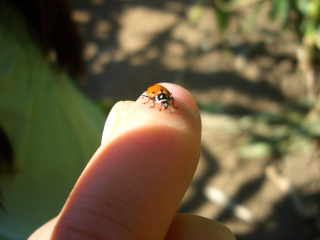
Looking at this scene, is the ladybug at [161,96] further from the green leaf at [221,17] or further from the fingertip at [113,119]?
the green leaf at [221,17]

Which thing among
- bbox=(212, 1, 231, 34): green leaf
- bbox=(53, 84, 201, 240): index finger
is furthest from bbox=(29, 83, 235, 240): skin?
bbox=(212, 1, 231, 34): green leaf

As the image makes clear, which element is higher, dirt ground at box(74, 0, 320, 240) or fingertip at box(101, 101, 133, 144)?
fingertip at box(101, 101, 133, 144)

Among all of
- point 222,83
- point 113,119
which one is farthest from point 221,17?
point 113,119

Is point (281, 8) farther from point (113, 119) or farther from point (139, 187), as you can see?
point (139, 187)

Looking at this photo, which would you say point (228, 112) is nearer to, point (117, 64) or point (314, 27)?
point (314, 27)

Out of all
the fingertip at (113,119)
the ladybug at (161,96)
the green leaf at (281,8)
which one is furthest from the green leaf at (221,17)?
the fingertip at (113,119)

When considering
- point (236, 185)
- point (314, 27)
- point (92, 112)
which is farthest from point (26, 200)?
point (314, 27)

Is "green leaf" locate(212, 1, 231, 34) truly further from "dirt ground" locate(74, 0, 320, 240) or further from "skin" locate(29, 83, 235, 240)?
"skin" locate(29, 83, 235, 240)
